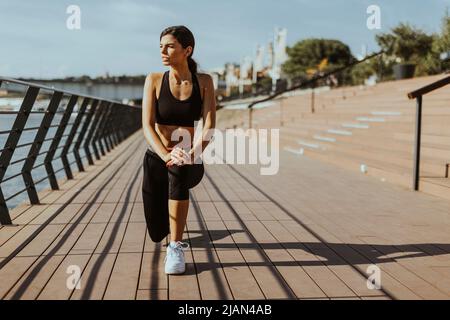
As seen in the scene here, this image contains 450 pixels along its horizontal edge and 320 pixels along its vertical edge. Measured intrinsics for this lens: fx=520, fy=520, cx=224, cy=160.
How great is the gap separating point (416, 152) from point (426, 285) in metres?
3.98

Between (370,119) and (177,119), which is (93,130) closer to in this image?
(370,119)

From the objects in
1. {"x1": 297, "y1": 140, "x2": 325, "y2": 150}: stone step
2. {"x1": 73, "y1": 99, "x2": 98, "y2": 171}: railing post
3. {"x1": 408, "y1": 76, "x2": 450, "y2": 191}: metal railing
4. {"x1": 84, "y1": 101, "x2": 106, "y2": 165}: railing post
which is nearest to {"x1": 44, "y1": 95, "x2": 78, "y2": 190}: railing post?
{"x1": 73, "y1": 99, "x2": 98, "y2": 171}: railing post

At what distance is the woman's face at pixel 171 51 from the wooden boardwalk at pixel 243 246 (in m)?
1.38

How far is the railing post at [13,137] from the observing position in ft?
15.4

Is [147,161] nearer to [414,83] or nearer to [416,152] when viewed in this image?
[416,152]

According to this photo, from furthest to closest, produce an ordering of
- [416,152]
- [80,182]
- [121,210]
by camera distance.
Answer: [80,182] → [416,152] → [121,210]

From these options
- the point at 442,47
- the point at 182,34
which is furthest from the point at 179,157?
the point at 442,47

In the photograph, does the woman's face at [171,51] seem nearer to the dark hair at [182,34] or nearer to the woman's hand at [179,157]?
the dark hair at [182,34]

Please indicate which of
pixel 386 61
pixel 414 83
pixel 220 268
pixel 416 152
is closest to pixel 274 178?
pixel 416 152

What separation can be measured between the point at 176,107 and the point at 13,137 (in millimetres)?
2207

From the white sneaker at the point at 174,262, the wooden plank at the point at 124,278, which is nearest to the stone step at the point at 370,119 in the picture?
the wooden plank at the point at 124,278

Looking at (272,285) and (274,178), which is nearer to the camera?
(272,285)

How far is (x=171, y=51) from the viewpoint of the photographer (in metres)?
3.32

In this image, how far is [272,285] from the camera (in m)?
3.18
